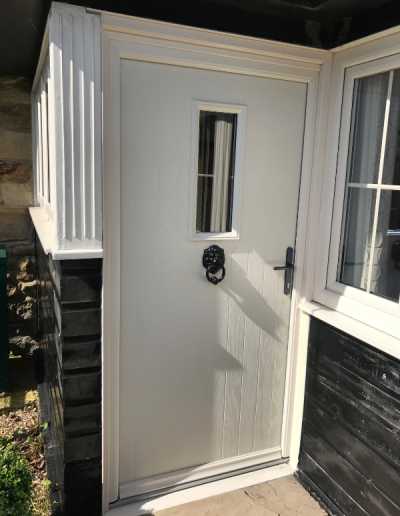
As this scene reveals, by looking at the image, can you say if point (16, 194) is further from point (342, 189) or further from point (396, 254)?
point (396, 254)

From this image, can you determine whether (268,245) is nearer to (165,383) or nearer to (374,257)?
(374,257)

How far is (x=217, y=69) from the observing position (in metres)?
2.15

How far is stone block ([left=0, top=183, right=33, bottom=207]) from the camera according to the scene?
352cm

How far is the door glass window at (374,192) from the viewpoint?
205cm

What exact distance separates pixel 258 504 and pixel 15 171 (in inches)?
112

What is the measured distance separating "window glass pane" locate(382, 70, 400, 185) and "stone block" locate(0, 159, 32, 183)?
8.65 feet

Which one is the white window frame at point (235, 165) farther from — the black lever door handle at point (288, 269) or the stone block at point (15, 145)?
the stone block at point (15, 145)

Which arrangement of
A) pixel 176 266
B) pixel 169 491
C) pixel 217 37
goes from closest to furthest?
1. pixel 217 37
2. pixel 176 266
3. pixel 169 491

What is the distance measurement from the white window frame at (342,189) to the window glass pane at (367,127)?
0.11 ft

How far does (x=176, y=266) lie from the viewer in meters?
2.27

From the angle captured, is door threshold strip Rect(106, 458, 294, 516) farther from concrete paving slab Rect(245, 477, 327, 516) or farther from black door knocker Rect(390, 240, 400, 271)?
black door knocker Rect(390, 240, 400, 271)

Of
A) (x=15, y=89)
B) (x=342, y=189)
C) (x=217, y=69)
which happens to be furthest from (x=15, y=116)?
(x=342, y=189)

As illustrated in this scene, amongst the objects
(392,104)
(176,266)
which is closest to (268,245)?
(176,266)

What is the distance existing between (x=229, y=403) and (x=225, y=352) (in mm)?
302
